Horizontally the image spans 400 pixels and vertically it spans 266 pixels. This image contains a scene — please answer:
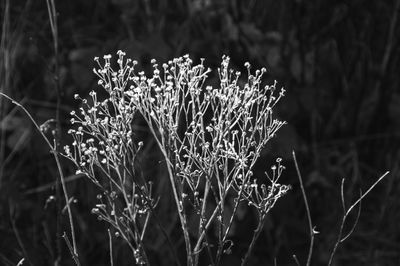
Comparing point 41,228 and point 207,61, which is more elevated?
point 207,61

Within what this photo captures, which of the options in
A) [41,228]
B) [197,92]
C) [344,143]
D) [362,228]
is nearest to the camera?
[197,92]

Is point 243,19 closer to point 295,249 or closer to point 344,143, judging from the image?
point 344,143

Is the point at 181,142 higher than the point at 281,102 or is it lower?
higher

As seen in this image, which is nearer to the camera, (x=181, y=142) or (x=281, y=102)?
(x=181, y=142)

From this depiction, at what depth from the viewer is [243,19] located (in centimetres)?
302

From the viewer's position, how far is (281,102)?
283 centimetres

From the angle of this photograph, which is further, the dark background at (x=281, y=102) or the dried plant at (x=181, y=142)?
the dark background at (x=281, y=102)

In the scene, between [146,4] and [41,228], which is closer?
[41,228]

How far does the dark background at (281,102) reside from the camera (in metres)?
2.68

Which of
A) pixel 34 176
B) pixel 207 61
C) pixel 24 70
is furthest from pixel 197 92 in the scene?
pixel 24 70

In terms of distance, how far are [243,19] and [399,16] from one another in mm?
767

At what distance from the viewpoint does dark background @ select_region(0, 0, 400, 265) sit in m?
2.68

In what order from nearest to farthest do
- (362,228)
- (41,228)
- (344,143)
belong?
(41,228), (362,228), (344,143)

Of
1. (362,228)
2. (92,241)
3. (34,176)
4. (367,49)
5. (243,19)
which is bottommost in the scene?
(362,228)
